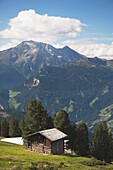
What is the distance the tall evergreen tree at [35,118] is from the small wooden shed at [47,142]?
1018 centimetres

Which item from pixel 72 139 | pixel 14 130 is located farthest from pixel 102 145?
pixel 14 130

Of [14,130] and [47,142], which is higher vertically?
[14,130]

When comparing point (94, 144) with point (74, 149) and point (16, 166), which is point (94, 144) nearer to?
point (74, 149)

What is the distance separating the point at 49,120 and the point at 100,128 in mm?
16159

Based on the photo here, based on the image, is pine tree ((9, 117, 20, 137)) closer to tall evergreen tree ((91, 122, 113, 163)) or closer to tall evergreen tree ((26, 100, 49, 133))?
tall evergreen tree ((26, 100, 49, 133))

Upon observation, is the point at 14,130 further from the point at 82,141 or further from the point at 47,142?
the point at 47,142

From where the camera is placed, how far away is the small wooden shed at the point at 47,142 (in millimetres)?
76438

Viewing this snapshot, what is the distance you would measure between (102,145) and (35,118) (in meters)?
21.9

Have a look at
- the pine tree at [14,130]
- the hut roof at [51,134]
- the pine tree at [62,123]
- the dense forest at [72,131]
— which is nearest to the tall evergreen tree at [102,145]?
the dense forest at [72,131]

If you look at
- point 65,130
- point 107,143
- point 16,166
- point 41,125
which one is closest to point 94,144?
point 107,143

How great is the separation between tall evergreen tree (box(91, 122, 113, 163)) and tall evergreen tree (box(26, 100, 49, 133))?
52.2 ft

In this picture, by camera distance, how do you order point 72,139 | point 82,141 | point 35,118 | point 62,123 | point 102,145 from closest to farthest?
point 35,118 → point 102,145 → point 62,123 → point 82,141 → point 72,139

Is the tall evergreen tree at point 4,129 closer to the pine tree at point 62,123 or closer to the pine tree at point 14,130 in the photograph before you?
the pine tree at point 14,130

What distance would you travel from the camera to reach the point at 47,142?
76812mm
